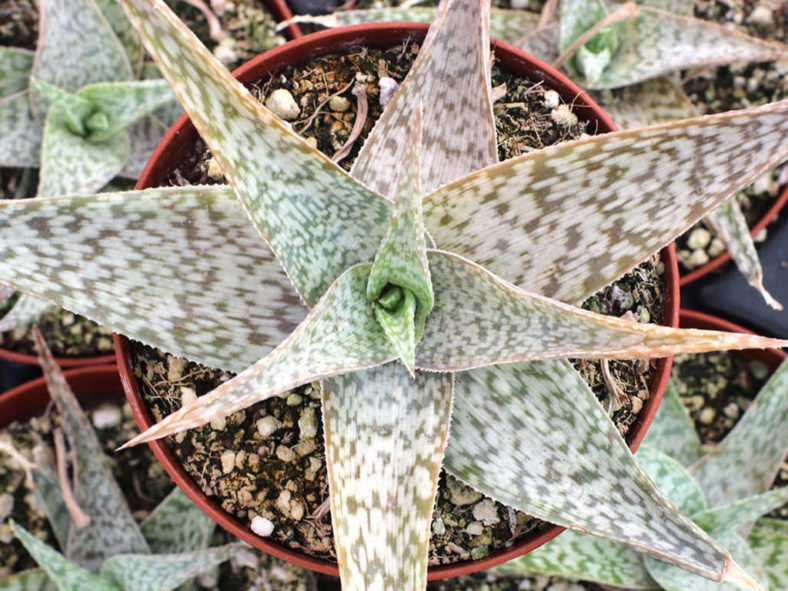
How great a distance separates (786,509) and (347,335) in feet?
2.42

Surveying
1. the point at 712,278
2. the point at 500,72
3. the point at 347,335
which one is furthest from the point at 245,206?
the point at 712,278

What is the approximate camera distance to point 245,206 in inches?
18.6

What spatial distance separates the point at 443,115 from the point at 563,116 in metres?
0.17

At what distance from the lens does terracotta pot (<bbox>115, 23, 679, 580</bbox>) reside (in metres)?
0.67

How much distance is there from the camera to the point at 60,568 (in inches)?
30.3

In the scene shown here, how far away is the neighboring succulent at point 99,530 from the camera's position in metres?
0.78

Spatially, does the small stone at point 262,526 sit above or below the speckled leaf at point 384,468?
below

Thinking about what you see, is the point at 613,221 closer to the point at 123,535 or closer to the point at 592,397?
the point at 592,397

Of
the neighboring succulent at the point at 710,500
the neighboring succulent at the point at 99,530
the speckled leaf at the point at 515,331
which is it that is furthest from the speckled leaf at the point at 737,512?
the neighboring succulent at the point at 99,530

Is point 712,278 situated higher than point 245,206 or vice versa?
point 245,206

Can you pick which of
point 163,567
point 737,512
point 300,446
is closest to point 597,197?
point 300,446

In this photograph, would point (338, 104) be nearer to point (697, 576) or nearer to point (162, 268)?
point (162, 268)

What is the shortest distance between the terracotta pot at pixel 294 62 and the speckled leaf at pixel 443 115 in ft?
0.46

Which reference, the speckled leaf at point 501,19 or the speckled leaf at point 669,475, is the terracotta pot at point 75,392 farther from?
the speckled leaf at point 669,475
